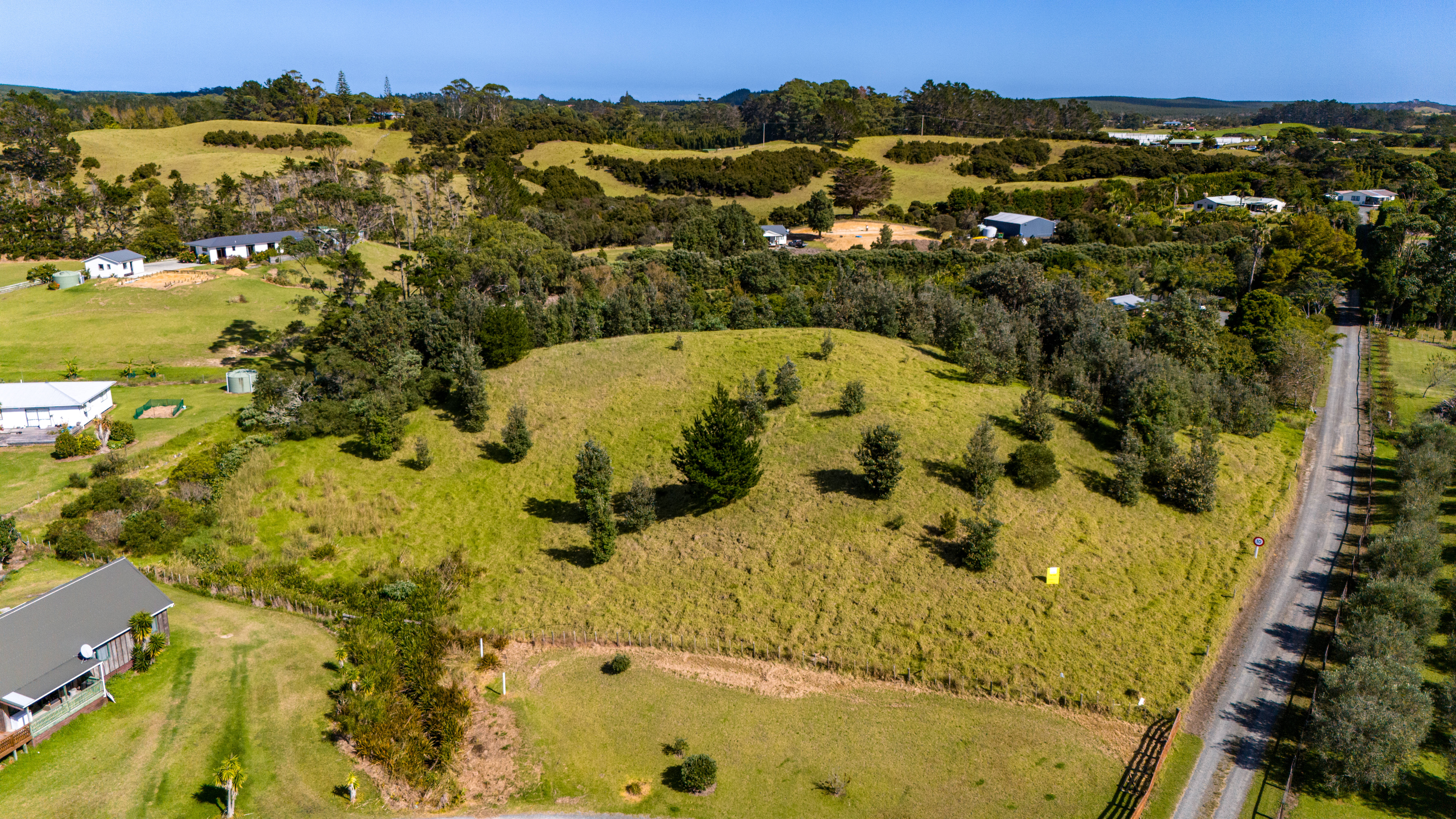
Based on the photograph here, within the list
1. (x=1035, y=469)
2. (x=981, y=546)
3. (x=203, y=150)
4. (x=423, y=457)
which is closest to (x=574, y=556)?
(x=423, y=457)

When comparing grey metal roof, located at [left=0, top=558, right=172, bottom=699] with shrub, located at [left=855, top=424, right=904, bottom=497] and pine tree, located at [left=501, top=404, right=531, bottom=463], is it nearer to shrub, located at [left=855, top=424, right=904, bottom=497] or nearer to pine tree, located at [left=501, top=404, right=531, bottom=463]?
pine tree, located at [left=501, top=404, right=531, bottom=463]

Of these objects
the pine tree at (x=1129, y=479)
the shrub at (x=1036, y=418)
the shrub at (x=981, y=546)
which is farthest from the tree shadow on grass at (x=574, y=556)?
the pine tree at (x=1129, y=479)

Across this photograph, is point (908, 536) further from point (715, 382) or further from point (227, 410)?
point (227, 410)

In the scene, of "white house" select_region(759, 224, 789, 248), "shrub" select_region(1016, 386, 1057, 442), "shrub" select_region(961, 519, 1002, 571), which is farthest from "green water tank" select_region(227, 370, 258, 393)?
"white house" select_region(759, 224, 789, 248)

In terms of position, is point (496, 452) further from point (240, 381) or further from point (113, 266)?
point (113, 266)

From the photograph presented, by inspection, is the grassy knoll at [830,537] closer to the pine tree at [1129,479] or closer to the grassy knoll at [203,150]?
the pine tree at [1129,479]
